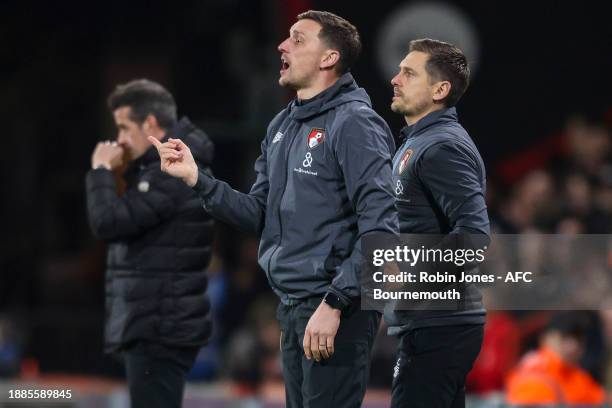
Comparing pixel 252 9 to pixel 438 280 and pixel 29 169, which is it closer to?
pixel 29 169

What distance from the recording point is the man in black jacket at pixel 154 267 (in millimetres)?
5391

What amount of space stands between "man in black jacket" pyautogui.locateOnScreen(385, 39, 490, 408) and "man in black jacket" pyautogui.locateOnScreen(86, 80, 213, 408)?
1.03 metres

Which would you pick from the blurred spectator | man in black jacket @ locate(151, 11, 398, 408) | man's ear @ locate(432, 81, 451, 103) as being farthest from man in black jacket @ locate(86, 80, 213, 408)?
the blurred spectator

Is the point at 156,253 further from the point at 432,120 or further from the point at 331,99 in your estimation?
the point at 432,120

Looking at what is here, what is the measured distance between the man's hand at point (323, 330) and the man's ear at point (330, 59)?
2.78ft

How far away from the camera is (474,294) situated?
468 cm

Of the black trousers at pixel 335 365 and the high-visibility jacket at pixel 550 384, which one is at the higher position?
the high-visibility jacket at pixel 550 384

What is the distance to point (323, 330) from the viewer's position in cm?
430

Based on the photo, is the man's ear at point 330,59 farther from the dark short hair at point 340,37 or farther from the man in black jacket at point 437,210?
the man in black jacket at point 437,210

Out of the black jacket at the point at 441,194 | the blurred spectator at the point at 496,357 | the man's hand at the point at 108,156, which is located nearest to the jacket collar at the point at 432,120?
the black jacket at the point at 441,194

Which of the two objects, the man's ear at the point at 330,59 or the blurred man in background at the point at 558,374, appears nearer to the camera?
the man's ear at the point at 330,59

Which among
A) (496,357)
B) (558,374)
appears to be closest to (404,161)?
(558,374)

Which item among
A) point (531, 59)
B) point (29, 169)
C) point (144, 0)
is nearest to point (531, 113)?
point (531, 59)

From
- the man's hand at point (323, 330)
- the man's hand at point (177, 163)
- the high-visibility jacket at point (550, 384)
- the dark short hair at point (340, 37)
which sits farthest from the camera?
the high-visibility jacket at point (550, 384)
